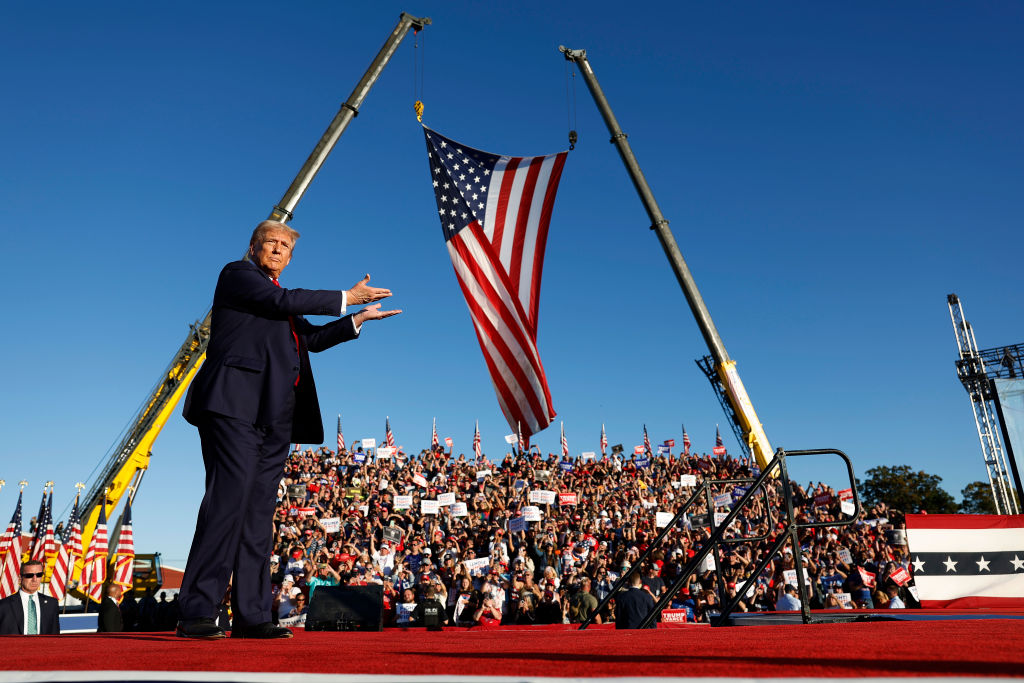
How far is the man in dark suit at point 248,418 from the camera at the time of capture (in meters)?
3.20

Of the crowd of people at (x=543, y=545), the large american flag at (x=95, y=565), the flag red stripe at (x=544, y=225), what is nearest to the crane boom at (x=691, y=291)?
the crowd of people at (x=543, y=545)

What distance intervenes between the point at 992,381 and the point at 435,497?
22.1 metres

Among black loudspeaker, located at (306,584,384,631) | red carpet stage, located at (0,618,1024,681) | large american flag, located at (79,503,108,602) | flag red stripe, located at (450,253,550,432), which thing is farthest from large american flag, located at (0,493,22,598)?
red carpet stage, located at (0,618,1024,681)

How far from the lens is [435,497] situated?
21.2 m

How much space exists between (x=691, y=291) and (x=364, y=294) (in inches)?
599

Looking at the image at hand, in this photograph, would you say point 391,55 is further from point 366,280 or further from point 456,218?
point 366,280

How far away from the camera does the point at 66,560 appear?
16.6 meters

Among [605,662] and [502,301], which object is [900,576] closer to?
[502,301]

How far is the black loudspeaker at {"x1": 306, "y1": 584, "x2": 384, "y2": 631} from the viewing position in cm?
786

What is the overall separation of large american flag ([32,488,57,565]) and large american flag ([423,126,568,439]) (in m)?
13.1

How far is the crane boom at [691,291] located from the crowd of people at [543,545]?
86 cm

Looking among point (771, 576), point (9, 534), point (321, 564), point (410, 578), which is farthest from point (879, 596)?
point (9, 534)

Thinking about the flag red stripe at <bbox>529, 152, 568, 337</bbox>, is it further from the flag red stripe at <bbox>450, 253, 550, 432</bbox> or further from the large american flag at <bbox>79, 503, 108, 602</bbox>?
the large american flag at <bbox>79, 503, 108, 602</bbox>

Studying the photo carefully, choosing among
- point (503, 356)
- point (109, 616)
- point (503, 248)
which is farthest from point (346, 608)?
point (503, 248)
